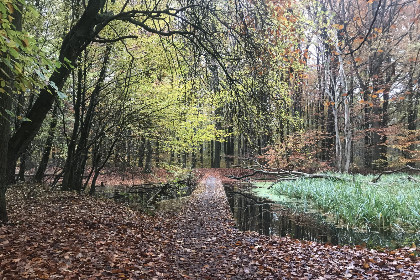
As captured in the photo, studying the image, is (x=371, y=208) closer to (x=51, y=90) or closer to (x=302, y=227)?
(x=302, y=227)

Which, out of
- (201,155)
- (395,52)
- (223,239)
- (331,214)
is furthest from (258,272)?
(201,155)

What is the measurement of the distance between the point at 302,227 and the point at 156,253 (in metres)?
4.50

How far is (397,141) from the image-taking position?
21.7 meters

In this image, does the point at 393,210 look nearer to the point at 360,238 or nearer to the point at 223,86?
the point at 360,238

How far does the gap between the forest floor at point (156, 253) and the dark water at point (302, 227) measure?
99 centimetres

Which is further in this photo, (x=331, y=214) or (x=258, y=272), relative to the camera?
(x=331, y=214)

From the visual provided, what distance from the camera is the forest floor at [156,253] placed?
12.6 ft

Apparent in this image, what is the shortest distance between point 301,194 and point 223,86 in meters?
7.02

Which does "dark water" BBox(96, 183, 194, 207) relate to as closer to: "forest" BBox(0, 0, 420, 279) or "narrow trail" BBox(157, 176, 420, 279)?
"forest" BBox(0, 0, 420, 279)

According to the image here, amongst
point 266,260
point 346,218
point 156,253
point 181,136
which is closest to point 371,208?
point 346,218

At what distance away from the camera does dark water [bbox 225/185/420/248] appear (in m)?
6.37

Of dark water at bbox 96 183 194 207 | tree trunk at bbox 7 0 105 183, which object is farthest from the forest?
dark water at bbox 96 183 194 207

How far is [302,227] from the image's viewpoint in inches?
305

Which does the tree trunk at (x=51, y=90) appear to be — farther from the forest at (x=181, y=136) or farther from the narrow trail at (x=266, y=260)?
the narrow trail at (x=266, y=260)
